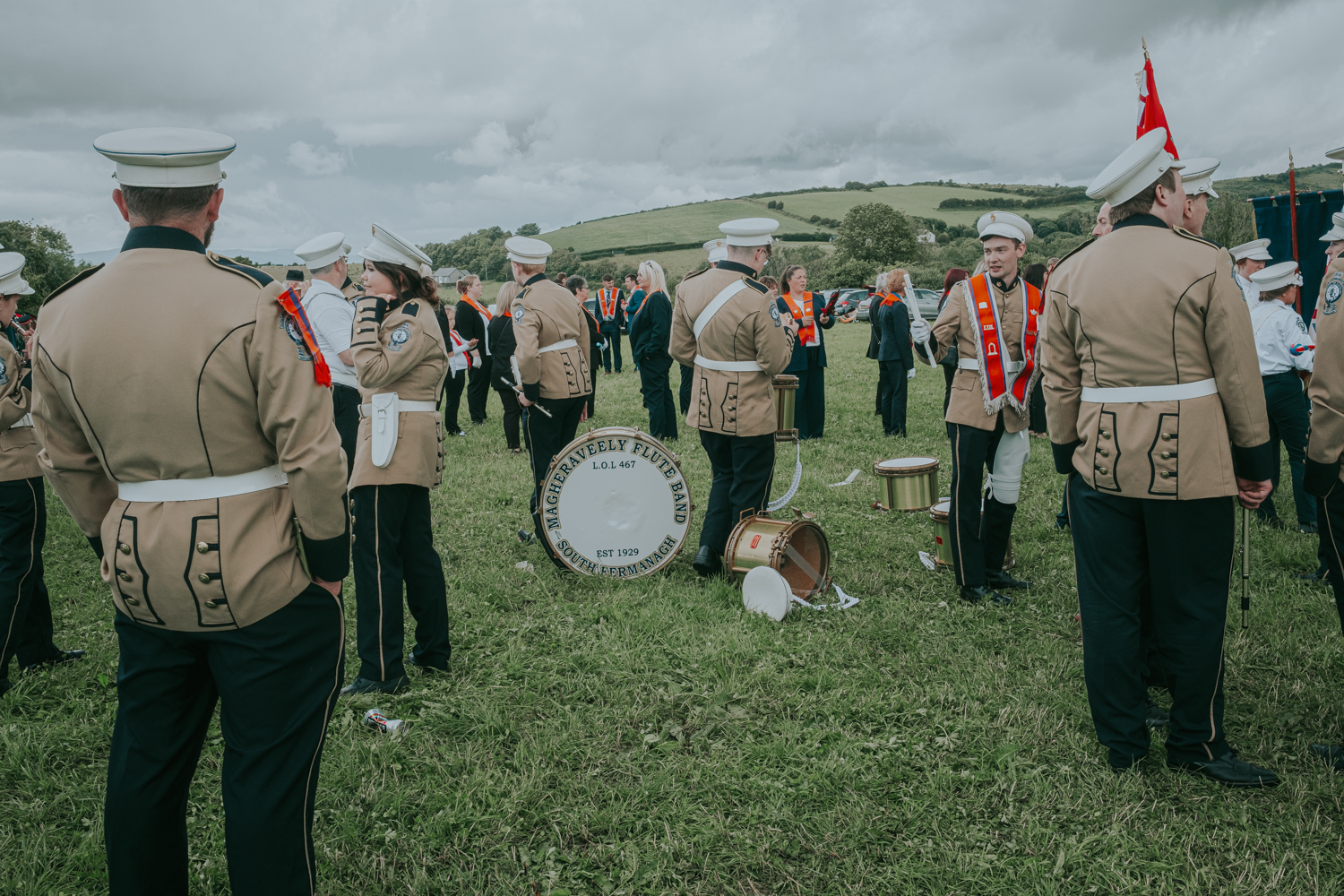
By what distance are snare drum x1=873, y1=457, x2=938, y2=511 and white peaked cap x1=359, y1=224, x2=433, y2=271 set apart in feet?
12.2

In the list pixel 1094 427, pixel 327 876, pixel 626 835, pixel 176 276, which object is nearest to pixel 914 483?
pixel 1094 427

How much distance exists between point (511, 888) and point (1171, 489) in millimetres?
2884

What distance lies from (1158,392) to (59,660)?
592 centimetres

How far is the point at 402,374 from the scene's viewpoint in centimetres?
411

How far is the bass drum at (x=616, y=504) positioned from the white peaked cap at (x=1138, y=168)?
123 inches

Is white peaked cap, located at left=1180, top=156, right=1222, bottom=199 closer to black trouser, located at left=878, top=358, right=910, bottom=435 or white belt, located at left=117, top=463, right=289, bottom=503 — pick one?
white belt, located at left=117, top=463, right=289, bottom=503

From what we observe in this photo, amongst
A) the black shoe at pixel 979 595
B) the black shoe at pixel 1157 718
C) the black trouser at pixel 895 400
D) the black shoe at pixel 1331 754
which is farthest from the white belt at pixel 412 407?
the black trouser at pixel 895 400

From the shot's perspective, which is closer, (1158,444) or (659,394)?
(1158,444)

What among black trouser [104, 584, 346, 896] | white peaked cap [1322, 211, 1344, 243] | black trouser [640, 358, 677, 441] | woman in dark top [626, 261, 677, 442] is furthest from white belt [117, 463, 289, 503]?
black trouser [640, 358, 677, 441]

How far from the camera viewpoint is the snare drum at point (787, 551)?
536 centimetres

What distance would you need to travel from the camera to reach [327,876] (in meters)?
2.99

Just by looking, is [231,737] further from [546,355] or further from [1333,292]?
[546,355]

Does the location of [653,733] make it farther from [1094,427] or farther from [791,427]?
[791,427]

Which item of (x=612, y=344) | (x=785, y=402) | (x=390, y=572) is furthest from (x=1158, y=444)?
(x=612, y=344)
